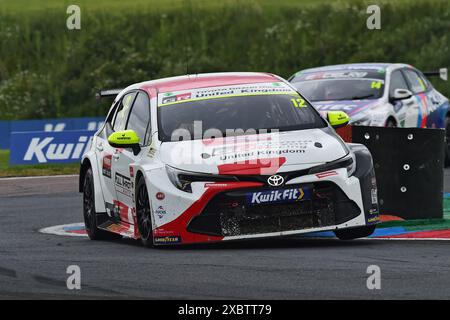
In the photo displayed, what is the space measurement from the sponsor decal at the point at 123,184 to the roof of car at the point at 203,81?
87 centimetres

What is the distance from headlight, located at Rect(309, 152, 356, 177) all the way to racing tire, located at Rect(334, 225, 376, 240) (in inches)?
20.9

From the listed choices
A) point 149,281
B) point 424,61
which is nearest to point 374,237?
point 149,281

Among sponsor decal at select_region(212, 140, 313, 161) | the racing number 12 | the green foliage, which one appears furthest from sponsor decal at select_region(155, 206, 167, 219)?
the green foliage

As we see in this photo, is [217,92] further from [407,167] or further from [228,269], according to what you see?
[228,269]

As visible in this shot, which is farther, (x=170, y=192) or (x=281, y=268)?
(x=170, y=192)

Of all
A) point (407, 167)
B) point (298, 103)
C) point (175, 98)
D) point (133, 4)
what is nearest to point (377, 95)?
point (407, 167)

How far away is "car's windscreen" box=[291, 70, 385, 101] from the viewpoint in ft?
64.0

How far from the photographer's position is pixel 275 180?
10.6 metres

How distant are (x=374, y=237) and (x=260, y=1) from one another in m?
37.8

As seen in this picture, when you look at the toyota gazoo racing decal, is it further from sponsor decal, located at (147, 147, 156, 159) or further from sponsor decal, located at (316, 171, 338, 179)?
sponsor decal, located at (316, 171, 338, 179)

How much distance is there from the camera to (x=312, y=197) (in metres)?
10.8

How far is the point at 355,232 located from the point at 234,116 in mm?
1465

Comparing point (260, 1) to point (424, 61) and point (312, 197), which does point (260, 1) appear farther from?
point (312, 197)

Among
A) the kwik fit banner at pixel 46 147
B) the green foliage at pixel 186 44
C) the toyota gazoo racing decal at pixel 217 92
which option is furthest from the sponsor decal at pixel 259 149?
the green foliage at pixel 186 44
